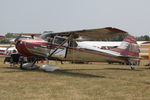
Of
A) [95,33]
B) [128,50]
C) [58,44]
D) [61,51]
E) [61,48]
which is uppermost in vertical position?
[95,33]

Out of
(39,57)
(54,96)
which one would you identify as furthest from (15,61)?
(54,96)

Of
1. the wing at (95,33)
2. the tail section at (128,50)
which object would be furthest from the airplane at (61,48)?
the tail section at (128,50)

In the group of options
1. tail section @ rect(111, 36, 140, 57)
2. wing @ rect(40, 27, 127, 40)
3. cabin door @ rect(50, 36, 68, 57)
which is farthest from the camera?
tail section @ rect(111, 36, 140, 57)

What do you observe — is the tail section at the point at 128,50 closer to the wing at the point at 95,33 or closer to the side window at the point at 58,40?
the wing at the point at 95,33

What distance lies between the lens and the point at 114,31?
8719 mm

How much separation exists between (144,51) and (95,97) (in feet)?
121

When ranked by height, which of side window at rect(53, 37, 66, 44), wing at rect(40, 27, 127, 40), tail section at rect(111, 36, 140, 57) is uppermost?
wing at rect(40, 27, 127, 40)

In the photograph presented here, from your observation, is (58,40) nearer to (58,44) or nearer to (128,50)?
(58,44)

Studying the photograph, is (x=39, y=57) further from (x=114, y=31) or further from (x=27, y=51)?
(x=114, y=31)

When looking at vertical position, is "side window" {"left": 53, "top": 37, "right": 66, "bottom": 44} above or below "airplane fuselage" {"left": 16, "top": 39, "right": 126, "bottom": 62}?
above

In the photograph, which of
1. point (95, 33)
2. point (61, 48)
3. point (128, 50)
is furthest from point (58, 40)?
point (128, 50)

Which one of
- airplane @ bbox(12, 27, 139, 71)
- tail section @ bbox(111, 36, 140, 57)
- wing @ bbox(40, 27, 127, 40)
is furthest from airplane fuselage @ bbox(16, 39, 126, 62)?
tail section @ bbox(111, 36, 140, 57)

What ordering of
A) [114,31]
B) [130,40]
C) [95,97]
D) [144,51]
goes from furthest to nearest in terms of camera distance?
[144,51]
[130,40]
[114,31]
[95,97]

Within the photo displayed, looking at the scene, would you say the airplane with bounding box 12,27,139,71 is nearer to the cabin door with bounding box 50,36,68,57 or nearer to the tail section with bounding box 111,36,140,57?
the cabin door with bounding box 50,36,68,57
